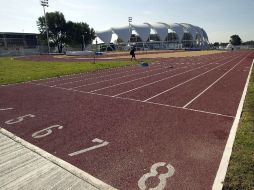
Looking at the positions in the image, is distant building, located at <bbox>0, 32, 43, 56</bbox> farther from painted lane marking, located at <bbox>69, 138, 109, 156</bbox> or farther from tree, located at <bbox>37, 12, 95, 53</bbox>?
painted lane marking, located at <bbox>69, 138, 109, 156</bbox>

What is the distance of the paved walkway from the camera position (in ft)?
12.7

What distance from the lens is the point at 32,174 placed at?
4.20m

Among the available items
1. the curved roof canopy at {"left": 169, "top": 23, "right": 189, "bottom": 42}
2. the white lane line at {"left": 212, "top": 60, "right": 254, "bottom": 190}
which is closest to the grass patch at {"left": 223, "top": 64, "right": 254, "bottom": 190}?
the white lane line at {"left": 212, "top": 60, "right": 254, "bottom": 190}

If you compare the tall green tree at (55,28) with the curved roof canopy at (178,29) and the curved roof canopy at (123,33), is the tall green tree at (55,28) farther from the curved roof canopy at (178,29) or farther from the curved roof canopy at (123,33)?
the curved roof canopy at (178,29)

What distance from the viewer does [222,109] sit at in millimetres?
8156

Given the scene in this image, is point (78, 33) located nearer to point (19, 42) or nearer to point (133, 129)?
point (19, 42)

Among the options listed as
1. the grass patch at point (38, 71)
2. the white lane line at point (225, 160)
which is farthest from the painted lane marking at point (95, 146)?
the grass patch at point (38, 71)

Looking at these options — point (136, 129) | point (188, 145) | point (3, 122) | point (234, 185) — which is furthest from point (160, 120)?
point (3, 122)

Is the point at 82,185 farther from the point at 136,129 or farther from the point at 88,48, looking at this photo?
the point at 88,48

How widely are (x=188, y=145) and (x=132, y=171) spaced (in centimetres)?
164

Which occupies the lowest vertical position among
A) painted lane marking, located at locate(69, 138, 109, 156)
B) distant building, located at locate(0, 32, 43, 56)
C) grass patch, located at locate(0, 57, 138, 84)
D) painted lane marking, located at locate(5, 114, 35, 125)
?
painted lane marking, located at locate(5, 114, 35, 125)

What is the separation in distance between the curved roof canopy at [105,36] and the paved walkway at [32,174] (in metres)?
98.8

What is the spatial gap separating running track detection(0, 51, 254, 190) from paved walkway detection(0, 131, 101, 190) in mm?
363

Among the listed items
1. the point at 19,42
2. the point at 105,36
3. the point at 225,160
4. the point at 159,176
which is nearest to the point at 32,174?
the point at 159,176
